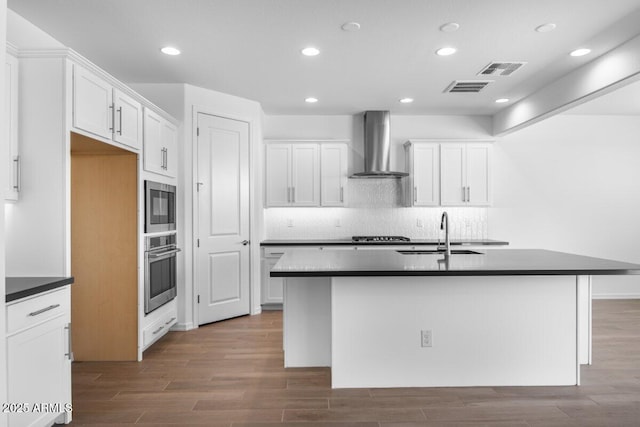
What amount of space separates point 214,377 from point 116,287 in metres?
1.13

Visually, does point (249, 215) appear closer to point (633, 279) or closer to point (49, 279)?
point (49, 279)

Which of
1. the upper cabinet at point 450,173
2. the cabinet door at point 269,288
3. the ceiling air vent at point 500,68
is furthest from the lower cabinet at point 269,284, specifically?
the ceiling air vent at point 500,68

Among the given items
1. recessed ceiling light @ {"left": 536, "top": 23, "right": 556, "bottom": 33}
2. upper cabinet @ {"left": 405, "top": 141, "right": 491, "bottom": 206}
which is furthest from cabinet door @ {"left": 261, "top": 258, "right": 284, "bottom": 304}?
recessed ceiling light @ {"left": 536, "top": 23, "right": 556, "bottom": 33}

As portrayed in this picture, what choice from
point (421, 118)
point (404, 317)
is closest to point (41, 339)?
point (404, 317)

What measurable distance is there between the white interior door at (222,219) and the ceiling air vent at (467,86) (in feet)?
8.04

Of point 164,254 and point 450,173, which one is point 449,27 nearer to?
point 450,173

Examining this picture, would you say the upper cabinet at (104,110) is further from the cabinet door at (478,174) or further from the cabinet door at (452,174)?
the cabinet door at (478,174)

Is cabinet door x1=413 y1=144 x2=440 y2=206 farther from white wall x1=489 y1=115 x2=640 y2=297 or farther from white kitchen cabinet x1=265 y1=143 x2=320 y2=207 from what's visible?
white kitchen cabinet x1=265 y1=143 x2=320 y2=207

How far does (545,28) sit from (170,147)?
11.5 ft

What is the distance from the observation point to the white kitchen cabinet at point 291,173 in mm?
5695

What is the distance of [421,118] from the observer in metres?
6.08

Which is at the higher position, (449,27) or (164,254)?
(449,27)

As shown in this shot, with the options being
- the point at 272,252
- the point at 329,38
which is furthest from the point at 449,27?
the point at 272,252

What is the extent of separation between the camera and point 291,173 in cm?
570
